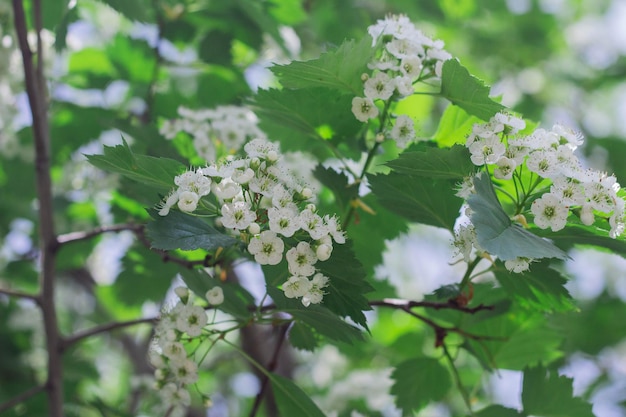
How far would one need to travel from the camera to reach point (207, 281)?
58.0 inches

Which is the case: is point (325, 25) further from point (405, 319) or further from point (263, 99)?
point (263, 99)

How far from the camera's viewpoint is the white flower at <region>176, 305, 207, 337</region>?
1421mm

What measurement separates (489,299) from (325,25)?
5.61 ft

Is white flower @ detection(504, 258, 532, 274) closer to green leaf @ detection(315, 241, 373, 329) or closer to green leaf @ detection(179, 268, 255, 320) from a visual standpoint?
green leaf @ detection(315, 241, 373, 329)

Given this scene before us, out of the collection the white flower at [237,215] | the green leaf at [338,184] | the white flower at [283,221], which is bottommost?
the green leaf at [338,184]

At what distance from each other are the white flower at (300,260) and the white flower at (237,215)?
→ 0.09m

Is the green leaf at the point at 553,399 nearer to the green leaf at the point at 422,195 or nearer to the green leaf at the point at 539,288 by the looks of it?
the green leaf at the point at 539,288

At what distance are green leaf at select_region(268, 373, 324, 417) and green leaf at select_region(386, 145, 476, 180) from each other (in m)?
0.51

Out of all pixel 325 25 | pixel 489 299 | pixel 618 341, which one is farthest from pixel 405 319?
pixel 489 299

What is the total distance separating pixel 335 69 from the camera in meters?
1.44

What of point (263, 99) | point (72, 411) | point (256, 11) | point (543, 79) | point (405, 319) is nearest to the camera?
point (263, 99)

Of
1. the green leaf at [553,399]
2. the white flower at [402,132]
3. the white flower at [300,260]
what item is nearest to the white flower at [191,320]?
the white flower at [300,260]

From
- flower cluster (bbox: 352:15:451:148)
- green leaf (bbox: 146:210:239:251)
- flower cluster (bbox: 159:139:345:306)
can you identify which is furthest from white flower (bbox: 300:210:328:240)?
flower cluster (bbox: 352:15:451:148)

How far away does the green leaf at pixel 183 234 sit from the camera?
1.23 m
